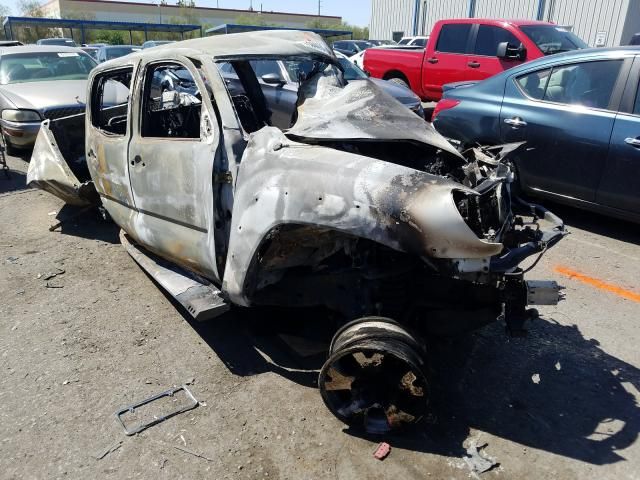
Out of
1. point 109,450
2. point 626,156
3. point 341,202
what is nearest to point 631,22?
point 626,156

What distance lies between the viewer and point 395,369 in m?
2.68

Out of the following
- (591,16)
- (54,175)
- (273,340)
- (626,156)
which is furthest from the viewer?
(591,16)

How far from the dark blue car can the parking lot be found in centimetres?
83

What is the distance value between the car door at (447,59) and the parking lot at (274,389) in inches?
249

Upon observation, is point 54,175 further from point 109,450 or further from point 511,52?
point 511,52

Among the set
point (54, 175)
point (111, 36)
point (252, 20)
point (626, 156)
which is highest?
point (252, 20)

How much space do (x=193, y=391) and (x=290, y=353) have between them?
0.66 metres

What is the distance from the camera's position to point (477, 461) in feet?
8.35

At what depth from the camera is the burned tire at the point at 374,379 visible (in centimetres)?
258

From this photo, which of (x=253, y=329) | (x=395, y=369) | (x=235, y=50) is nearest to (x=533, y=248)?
(x=395, y=369)

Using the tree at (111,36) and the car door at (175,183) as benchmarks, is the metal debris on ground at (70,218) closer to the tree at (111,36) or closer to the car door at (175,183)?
the car door at (175,183)

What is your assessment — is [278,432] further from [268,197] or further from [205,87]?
[205,87]

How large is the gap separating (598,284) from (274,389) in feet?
9.33

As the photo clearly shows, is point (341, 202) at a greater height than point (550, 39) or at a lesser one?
lesser
